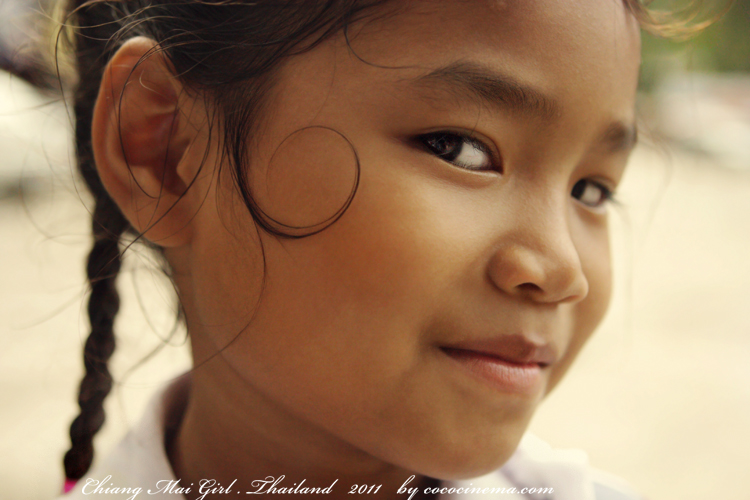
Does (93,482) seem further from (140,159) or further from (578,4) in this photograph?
(578,4)

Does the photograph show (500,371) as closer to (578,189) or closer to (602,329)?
(578,189)

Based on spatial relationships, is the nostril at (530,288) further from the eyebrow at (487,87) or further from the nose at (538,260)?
the eyebrow at (487,87)

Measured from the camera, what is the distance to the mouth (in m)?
0.45

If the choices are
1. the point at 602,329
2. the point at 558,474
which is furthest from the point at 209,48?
the point at 602,329

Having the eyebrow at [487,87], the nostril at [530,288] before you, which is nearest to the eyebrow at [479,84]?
the eyebrow at [487,87]

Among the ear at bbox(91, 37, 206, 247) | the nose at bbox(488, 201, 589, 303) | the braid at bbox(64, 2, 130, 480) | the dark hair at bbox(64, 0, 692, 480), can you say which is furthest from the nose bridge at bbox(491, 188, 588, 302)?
the braid at bbox(64, 2, 130, 480)

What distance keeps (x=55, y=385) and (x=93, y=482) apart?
36cm

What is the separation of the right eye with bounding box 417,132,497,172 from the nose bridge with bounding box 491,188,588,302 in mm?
43

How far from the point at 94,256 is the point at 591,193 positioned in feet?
1.68

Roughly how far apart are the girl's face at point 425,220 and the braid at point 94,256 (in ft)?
0.69

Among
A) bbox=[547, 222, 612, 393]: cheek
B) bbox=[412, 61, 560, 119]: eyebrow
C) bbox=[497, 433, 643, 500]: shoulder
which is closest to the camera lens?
bbox=[412, 61, 560, 119]: eyebrow

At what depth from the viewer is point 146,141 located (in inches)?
20.6

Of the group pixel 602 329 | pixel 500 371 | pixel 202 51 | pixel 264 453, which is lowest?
pixel 602 329

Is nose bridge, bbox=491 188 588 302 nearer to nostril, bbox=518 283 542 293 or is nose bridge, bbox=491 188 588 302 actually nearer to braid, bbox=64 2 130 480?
nostril, bbox=518 283 542 293
